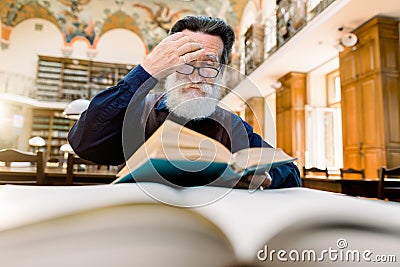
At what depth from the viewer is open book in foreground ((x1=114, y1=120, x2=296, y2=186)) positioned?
1.34ft

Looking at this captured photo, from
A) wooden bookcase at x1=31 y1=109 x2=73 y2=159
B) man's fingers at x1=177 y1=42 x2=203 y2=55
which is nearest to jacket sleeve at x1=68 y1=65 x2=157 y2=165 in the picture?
man's fingers at x1=177 y1=42 x2=203 y2=55

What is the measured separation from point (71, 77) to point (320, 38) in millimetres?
10271

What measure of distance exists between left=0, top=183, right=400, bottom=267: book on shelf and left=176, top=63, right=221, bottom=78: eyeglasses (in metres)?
0.37

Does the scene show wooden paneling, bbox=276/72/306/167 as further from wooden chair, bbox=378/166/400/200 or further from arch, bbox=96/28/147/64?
arch, bbox=96/28/147/64

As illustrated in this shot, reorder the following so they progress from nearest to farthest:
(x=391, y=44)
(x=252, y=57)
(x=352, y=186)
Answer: (x=352, y=186), (x=391, y=44), (x=252, y=57)

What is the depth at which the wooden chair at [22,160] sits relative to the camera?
2.52 metres

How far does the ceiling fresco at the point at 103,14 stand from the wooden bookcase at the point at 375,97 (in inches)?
293

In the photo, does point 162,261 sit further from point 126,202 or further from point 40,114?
point 40,114

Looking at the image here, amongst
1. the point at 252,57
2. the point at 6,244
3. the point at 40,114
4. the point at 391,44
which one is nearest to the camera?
the point at 6,244

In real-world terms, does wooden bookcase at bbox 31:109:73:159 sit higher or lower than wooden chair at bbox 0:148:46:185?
higher

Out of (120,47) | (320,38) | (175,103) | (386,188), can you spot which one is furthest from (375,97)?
(120,47)

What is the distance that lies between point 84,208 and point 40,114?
1366 cm

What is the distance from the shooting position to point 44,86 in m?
12.5

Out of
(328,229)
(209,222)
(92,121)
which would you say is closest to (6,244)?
(209,222)
